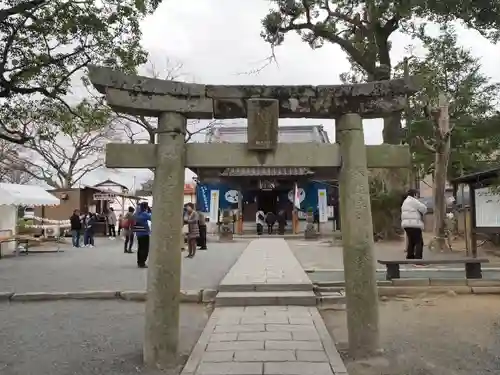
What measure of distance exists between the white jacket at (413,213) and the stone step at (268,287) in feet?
11.5

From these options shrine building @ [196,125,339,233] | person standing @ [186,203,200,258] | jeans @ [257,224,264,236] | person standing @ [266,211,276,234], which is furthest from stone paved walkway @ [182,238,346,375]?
person standing @ [266,211,276,234]

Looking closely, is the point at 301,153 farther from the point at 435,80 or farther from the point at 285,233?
the point at 285,233

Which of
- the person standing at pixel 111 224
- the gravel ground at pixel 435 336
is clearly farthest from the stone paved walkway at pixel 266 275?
the person standing at pixel 111 224

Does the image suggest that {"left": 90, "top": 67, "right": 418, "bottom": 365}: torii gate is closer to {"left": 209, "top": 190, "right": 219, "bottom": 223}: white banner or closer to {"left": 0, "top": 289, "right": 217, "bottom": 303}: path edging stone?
{"left": 0, "top": 289, "right": 217, "bottom": 303}: path edging stone

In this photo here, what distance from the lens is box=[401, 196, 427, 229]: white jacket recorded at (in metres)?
10.6

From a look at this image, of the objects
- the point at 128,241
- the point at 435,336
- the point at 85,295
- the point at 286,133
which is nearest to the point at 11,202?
the point at 128,241

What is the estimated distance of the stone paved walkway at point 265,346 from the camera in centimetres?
466

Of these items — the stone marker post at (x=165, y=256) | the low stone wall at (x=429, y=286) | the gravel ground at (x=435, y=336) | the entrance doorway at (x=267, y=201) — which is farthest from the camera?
the entrance doorway at (x=267, y=201)

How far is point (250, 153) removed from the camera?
532 cm

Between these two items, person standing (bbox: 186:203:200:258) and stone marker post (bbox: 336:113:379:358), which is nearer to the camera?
stone marker post (bbox: 336:113:379:358)

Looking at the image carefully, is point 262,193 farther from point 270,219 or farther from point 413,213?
point 413,213

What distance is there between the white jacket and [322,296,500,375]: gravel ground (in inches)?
106

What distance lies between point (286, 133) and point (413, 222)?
21876mm

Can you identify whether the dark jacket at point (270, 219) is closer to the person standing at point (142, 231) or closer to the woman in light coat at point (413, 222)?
the person standing at point (142, 231)
